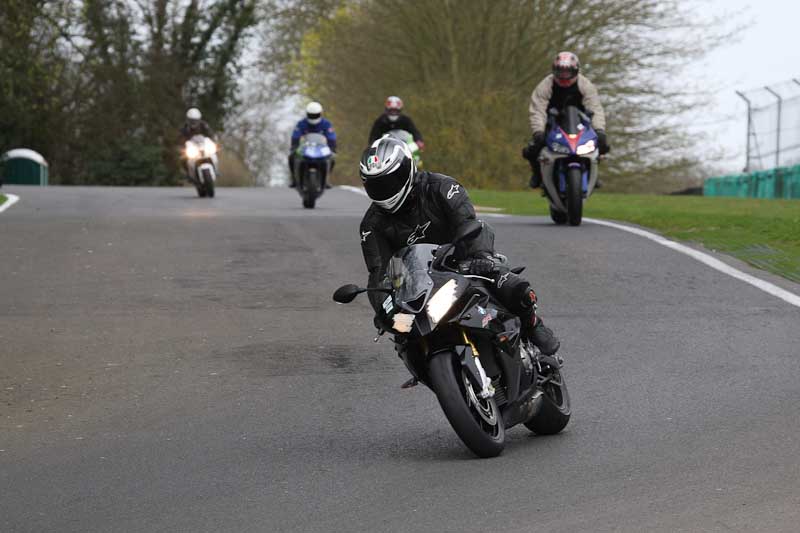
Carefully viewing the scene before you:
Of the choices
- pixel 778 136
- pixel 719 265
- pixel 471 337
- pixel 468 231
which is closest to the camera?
pixel 471 337

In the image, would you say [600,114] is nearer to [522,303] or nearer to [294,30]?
[522,303]

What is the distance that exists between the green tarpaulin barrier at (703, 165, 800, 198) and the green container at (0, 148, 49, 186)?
21.4 meters

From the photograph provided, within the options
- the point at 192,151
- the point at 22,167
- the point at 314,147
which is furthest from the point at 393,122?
the point at 22,167

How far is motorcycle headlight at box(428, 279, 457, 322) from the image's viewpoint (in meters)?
7.07

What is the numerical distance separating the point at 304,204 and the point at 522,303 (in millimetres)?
17055

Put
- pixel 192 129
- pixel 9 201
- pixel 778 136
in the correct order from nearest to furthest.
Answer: pixel 9 201 < pixel 192 129 < pixel 778 136

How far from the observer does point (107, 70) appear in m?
52.7

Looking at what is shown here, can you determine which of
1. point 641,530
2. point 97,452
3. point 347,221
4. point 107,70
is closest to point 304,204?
point 347,221

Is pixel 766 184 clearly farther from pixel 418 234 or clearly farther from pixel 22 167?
pixel 418 234

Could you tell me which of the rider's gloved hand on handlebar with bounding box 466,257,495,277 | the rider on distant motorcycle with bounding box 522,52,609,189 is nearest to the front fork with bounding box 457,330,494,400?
the rider's gloved hand on handlebar with bounding box 466,257,495,277

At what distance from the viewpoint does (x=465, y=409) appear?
7020 millimetres

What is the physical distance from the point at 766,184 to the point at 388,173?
29.1 meters

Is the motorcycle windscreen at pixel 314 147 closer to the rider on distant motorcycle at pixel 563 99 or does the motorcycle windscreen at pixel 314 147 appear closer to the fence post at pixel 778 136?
the rider on distant motorcycle at pixel 563 99

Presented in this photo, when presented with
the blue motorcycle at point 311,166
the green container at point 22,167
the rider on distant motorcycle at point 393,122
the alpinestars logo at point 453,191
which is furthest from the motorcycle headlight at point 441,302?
the green container at point 22,167
